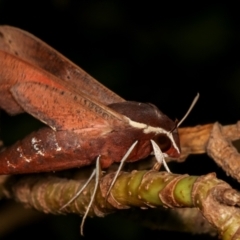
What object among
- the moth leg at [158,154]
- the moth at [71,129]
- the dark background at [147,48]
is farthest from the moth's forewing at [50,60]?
the dark background at [147,48]

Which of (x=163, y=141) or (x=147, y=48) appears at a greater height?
(x=147, y=48)

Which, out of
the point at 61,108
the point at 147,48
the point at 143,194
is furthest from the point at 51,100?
the point at 147,48

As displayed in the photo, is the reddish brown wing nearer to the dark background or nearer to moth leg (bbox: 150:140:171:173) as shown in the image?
moth leg (bbox: 150:140:171:173)

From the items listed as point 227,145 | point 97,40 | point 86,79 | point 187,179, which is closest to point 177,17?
point 97,40

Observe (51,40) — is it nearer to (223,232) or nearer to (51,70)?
(51,70)

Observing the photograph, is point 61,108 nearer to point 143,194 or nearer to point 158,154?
point 158,154

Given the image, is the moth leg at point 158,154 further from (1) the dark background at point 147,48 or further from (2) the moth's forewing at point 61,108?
(1) the dark background at point 147,48

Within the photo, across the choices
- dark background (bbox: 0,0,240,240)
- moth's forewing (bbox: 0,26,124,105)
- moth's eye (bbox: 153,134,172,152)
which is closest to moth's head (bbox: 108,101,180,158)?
moth's eye (bbox: 153,134,172,152)
